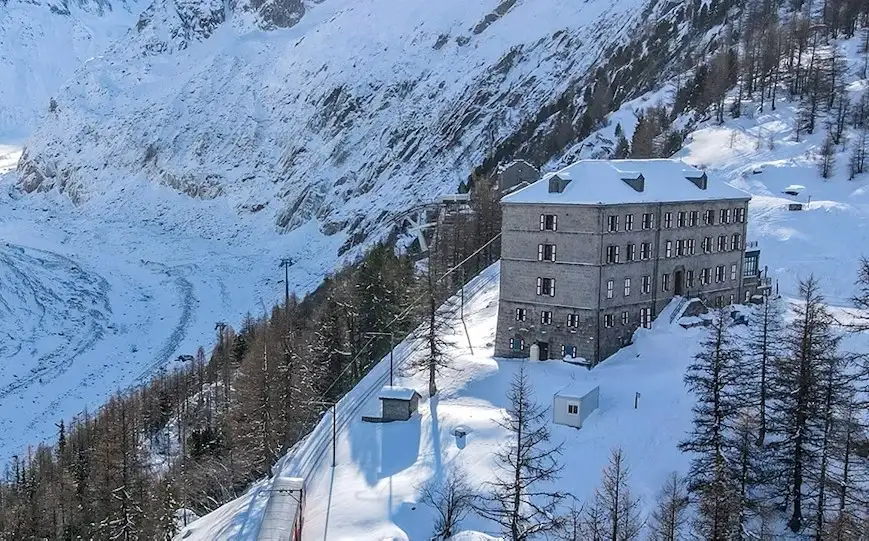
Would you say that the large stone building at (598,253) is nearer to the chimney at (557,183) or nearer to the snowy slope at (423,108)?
the chimney at (557,183)

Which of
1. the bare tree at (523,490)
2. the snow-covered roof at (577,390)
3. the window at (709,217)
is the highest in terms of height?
the window at (709,217)

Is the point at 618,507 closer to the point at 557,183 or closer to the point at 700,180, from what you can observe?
the point at 557,183

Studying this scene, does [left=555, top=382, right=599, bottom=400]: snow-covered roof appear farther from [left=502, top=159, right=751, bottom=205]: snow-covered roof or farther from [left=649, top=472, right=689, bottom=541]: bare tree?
[left=502, top=159, right=751, bottom=205]: snow-covered roof

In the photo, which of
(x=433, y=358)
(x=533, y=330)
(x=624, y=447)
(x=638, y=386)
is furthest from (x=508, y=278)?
(x=624, y=447)

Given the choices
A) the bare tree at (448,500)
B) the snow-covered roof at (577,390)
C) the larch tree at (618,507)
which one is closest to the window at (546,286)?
the snow-covered roof at (577,390)

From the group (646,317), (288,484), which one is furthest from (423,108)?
(288,484)
